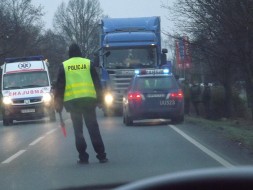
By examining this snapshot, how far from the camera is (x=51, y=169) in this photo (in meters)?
11.3

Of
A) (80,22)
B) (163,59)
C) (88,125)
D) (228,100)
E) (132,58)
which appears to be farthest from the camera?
(80,22)

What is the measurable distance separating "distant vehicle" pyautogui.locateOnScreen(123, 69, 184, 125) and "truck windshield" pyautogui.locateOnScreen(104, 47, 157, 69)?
7058 mm

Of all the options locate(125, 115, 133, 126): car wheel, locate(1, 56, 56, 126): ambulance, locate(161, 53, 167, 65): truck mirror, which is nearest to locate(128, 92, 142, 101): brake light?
locate(125, 115, 133, 126): car wheel

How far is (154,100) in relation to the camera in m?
22.1

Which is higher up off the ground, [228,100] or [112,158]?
[228,100]

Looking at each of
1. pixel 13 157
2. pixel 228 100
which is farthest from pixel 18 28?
pixel 13 157

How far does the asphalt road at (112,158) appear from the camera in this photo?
998cm

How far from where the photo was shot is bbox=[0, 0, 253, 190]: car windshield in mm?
11312

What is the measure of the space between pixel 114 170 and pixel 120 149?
143 inches

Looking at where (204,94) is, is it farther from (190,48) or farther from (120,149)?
(120,149)

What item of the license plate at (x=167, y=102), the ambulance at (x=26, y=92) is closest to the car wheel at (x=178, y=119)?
the license plate at (x=167, y=102)

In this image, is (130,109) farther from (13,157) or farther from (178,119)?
(13,157)

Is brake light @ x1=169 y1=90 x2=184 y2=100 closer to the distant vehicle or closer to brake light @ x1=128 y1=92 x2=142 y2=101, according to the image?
the distant vehicle

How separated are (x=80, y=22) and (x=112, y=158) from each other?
89.4m
